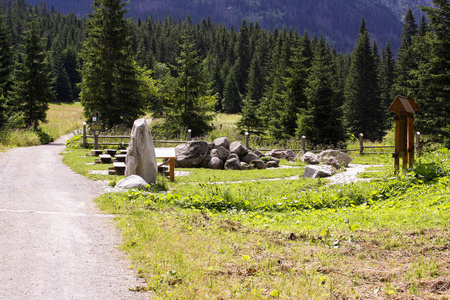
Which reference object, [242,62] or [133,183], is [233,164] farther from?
[242,62]

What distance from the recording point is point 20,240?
6.23 meters

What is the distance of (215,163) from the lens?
17.2m

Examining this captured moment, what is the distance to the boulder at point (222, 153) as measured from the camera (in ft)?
57.6

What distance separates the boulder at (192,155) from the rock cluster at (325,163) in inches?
197

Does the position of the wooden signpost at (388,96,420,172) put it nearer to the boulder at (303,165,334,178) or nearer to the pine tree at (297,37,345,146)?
the boulder at (303,165,334,178)

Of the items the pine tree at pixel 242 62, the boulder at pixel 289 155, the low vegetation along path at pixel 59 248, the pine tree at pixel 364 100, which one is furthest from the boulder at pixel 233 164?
the pine tree at pixel 242 62

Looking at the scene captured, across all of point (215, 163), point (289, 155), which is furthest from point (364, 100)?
point (215, 163)

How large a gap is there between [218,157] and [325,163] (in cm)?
468

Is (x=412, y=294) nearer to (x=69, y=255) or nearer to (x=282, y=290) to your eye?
(x=282, y=290)

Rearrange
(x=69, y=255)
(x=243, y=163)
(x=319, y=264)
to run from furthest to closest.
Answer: (x=243, y=163) → (x=69, y=255) → (x=319, y=264)

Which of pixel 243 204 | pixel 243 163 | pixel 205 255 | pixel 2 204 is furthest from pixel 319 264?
pixel 243 163

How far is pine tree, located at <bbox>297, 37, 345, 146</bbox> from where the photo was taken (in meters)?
27.4

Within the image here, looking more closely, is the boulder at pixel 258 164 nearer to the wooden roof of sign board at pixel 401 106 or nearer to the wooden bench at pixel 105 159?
the wooden bench at pixel 105 159

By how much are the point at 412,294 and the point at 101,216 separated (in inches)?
229
